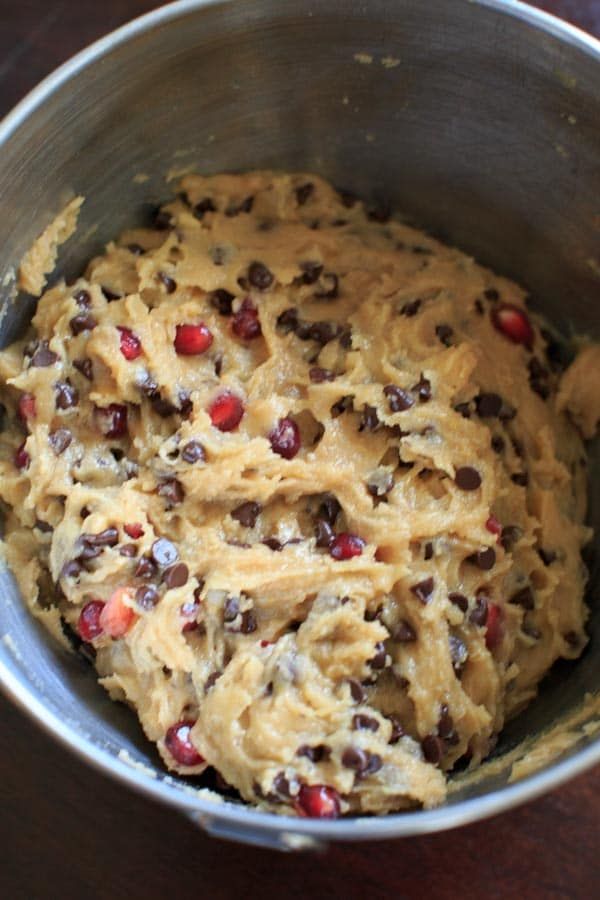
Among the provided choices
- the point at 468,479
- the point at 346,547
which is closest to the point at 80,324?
the point at 346,547

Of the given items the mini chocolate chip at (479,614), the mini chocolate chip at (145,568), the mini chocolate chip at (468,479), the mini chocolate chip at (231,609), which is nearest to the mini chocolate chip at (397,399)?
the mini chocolate chip at (468,479)

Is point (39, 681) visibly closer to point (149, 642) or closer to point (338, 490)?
point (149, 642)

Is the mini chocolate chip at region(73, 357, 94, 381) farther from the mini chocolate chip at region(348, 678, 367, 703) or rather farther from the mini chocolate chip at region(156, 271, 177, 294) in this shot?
the mini chocolate chip at region(348, 678, 367, 703)

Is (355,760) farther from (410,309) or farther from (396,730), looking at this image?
(410,309)

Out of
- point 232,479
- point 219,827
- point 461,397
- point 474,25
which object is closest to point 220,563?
point 232,479

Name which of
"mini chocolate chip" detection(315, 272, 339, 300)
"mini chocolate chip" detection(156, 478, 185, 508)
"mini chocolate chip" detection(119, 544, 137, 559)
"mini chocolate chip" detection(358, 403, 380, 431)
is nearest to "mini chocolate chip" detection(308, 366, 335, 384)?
"mini chocolate chip" detection(358, 403, 380, 431)

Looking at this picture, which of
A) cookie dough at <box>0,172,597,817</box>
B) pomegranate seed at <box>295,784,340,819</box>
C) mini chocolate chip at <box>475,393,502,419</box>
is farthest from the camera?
mini chocolate chip at <box>475,393,502,419</box>
